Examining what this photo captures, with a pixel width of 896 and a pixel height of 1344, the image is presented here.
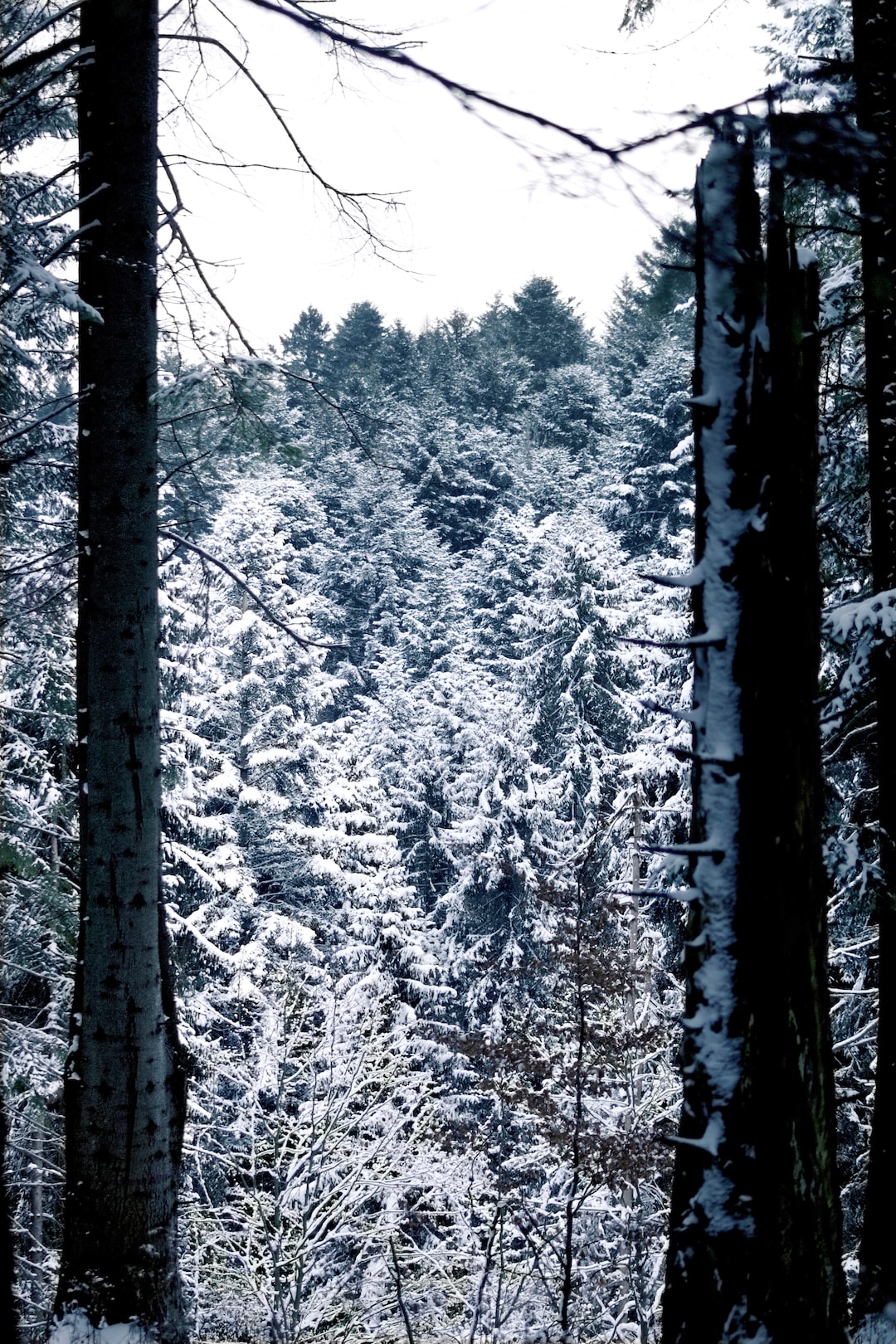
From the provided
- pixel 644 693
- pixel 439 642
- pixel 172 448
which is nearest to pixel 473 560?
pixel 439 642

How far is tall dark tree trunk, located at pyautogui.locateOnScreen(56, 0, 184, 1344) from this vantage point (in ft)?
11.4

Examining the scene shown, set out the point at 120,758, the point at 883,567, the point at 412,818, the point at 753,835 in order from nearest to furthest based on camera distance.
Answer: the point at 753,835 < the point at 120,758 < the point at 883,567 < the point at 412,818

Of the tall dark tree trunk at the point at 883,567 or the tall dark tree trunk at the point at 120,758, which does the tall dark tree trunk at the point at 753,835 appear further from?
the tall dark tree trunk at the point at 120,758

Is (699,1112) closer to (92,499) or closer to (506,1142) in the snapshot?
(92,499)

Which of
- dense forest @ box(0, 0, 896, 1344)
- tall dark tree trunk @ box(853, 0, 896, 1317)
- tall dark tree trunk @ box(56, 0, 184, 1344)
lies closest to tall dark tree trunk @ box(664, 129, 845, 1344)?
dense forest @ box(0, 0, 896, 1344)

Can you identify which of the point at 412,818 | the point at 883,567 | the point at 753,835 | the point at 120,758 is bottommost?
the point at 753,835

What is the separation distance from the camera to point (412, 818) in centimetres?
2420

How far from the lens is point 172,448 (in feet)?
18.1

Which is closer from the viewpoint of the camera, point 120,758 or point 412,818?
point 120,758

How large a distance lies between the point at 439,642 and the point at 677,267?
25060 mm

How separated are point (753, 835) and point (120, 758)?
2.34 m

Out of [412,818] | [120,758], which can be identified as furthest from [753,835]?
[412,818]

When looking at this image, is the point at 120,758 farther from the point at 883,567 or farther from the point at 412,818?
the point at 412,818

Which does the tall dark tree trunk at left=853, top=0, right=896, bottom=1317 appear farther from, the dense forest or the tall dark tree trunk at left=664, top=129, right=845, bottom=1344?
the tall dark tree trunk at left=664, top=129, right=845, bottom=1344
